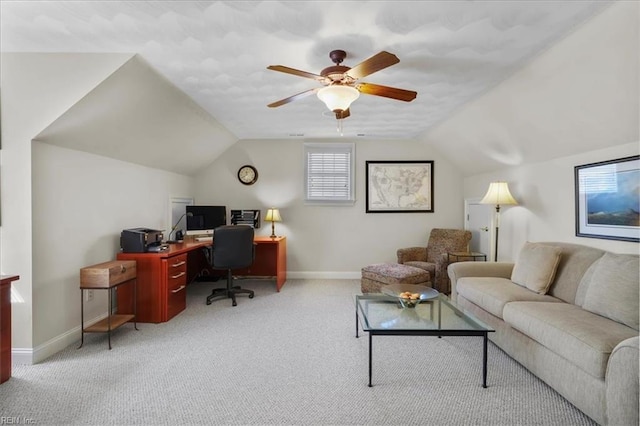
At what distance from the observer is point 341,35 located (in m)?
2.02

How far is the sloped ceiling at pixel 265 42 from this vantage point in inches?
70.1

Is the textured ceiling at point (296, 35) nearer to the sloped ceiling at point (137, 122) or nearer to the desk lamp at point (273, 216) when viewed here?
the sloped ceiling at point (137, 122)

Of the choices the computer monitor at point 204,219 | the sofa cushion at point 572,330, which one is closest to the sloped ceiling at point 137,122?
the computer monitor at point 204,219

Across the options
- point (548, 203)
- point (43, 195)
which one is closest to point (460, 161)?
point (548, 203)

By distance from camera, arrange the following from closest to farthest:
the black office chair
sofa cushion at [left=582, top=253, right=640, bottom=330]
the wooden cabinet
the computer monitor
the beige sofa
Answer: the beige sofa, sofa cushion at [left=582, top=253, right=640, bottom=330], the wooden cabinet, the black office chair, the computer monitor

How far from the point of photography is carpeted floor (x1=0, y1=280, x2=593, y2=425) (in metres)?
1.75

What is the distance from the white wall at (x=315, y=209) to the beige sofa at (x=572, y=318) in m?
2.07

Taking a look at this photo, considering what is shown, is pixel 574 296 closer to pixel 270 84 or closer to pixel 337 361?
pixel 337 361

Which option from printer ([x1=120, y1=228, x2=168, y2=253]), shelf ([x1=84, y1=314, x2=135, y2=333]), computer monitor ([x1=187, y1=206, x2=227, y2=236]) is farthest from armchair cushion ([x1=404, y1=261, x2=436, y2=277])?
shelf ([x1=84, y1=314, x2=135, y2=333])

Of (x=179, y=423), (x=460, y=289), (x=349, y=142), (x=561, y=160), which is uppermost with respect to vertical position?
(x=349, y=142)

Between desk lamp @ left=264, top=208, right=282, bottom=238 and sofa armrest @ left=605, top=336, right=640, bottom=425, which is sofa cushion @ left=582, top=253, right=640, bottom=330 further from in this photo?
desk lamp @ left=264, top=208, right=282, bottom=238

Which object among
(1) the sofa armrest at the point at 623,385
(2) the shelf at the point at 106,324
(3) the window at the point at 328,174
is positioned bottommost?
(2) the shelf at the point at 106,324

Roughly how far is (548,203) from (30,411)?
447 cm

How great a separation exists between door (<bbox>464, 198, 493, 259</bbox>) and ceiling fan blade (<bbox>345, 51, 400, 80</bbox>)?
310 cm
